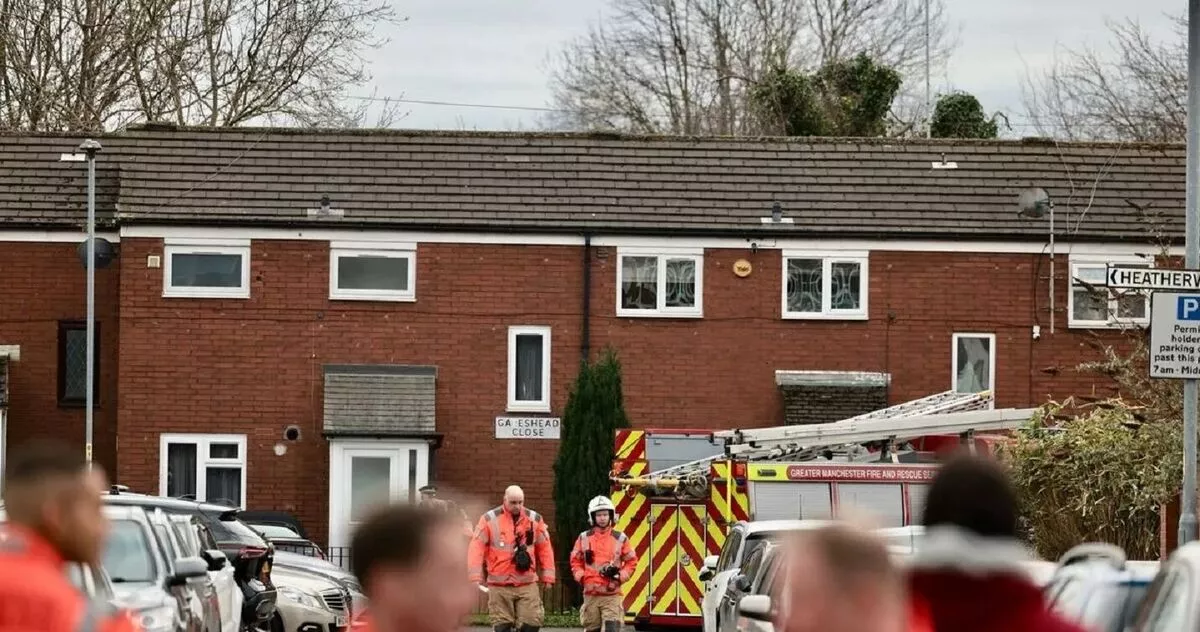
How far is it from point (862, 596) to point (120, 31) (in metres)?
44.7

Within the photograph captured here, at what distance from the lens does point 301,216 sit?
33.9m

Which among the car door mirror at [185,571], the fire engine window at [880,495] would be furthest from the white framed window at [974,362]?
the car door mirror at [185,571]

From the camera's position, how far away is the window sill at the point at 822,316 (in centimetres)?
3419

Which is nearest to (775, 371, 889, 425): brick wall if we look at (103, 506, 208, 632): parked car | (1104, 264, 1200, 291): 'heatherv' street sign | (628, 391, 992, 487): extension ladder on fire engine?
(628, 391, 992, 487): extension ladder on fire engine

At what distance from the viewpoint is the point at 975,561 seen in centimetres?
549

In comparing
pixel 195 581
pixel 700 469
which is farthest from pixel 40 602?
pixel 700 469

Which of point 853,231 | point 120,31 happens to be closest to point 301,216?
point 853,231

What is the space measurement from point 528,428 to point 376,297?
324cm

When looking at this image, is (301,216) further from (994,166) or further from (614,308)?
(994,166)

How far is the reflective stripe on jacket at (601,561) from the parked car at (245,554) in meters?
2.95

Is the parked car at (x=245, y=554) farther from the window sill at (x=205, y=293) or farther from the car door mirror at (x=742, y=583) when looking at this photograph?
the window sill at (x=205, y=293)

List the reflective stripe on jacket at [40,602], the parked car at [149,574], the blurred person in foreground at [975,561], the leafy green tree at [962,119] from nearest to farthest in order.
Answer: the blurred person in foreground at [975,561], the reflective stripe on jacket at [40,602], the parked car at [149,574], the leafy green tree at [962,119]

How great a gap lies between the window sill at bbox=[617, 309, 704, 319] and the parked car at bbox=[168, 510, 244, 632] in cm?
1670

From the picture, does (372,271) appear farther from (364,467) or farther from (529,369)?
(364,467)
